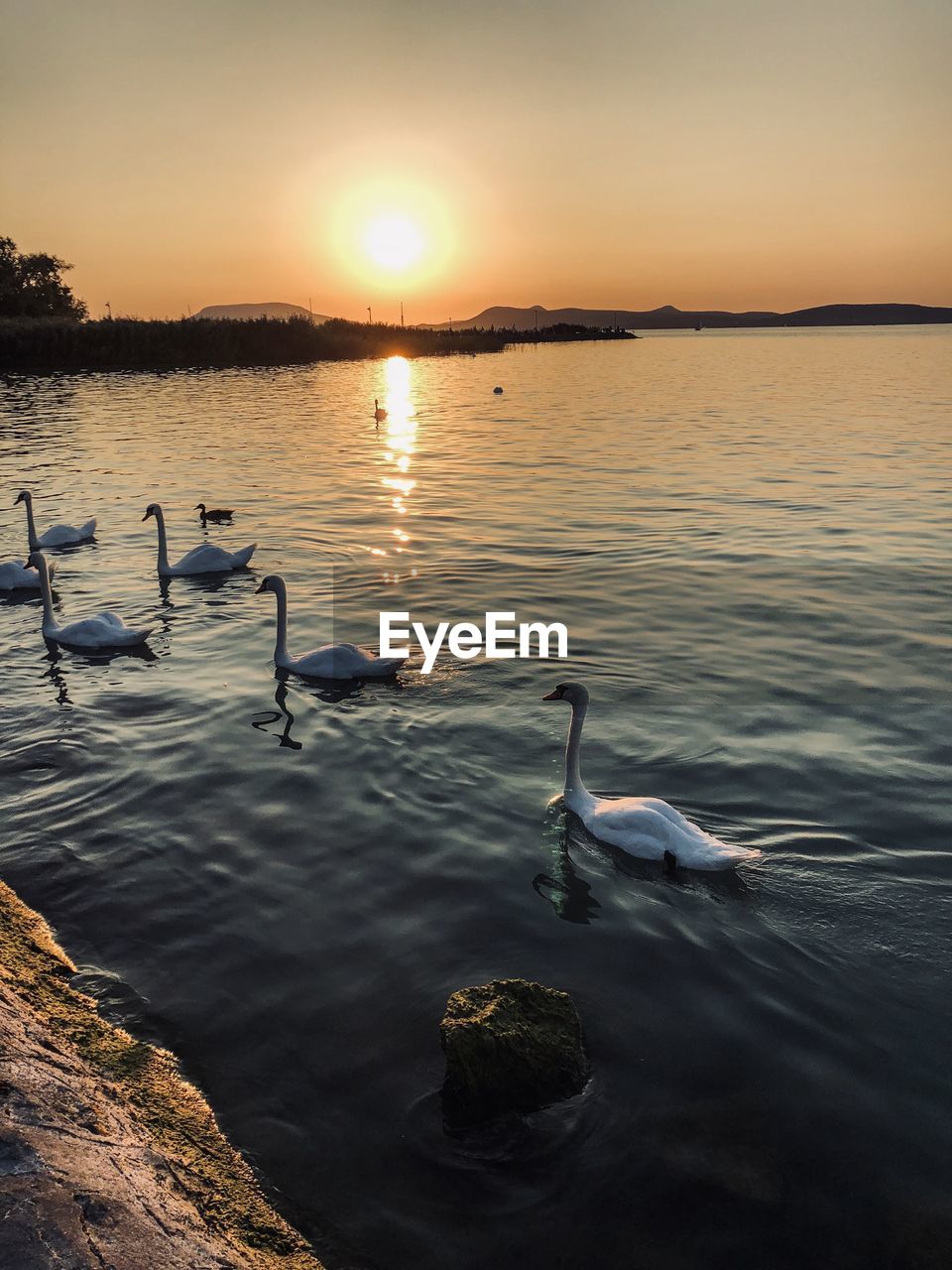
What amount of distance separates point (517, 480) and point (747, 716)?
17.8 metres

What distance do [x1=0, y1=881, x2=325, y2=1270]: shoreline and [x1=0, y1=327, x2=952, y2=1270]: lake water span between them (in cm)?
29

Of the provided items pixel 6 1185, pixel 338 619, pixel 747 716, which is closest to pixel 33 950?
pixel 6 1185

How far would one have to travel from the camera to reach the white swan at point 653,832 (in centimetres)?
734

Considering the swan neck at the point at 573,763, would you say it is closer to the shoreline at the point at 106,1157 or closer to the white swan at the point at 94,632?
the shoreline at the point at 106,1157

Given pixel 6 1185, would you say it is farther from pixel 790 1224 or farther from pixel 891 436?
pixel 891 436

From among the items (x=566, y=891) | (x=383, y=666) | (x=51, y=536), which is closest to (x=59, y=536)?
(x=51, y=536)

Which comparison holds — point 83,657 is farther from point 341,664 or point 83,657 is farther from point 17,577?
point 341,664

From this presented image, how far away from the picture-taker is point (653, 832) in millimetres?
7625

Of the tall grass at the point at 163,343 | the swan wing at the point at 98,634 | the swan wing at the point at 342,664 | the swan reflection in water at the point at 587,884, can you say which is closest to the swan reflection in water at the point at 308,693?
the swan wing at the point at 342,664

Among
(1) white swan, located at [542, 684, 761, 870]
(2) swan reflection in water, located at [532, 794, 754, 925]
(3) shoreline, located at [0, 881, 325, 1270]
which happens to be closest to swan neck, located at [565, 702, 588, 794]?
(1) white swan, located at [542, 684, 761, 870]

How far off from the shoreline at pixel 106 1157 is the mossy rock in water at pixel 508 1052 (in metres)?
1.16

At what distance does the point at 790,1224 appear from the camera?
4.62 m

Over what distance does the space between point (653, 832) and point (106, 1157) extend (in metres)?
4.82

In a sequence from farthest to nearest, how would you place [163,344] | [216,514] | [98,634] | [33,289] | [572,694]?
[33,289]
[163,344]
[216,514]
[98,634]
[572,694]
